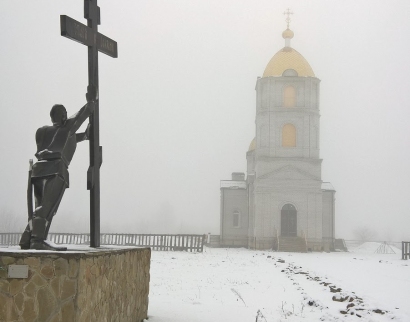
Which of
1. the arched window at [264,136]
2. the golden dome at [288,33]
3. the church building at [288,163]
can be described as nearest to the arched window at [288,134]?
the church building at [288,163]

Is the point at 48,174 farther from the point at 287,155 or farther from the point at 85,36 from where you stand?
the point at 287,155

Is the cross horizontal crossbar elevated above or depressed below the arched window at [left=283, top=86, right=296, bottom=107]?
below

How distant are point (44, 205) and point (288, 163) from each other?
33312 mm

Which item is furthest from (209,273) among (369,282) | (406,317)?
(406,317)

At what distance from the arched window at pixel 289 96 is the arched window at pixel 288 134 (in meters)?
1.50

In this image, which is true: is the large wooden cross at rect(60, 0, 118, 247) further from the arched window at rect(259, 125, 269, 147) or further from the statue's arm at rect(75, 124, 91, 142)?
the arched window at rect(259, 125, 269, 147)

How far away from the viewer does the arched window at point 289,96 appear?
39.8 meters

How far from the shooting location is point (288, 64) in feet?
132

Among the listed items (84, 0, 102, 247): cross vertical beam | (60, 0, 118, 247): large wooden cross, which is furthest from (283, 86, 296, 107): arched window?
(84, 0, 102, 247): cross vertical beam

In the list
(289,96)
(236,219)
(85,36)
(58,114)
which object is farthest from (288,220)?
(58,114)

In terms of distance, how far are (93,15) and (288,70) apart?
3358 centimetres

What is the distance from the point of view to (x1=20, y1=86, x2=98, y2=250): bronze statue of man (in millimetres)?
6355

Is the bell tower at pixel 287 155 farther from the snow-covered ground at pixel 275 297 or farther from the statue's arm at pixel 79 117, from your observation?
the statue's arm at pixel 79 117

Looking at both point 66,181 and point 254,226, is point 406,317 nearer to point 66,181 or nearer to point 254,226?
point 66,181
